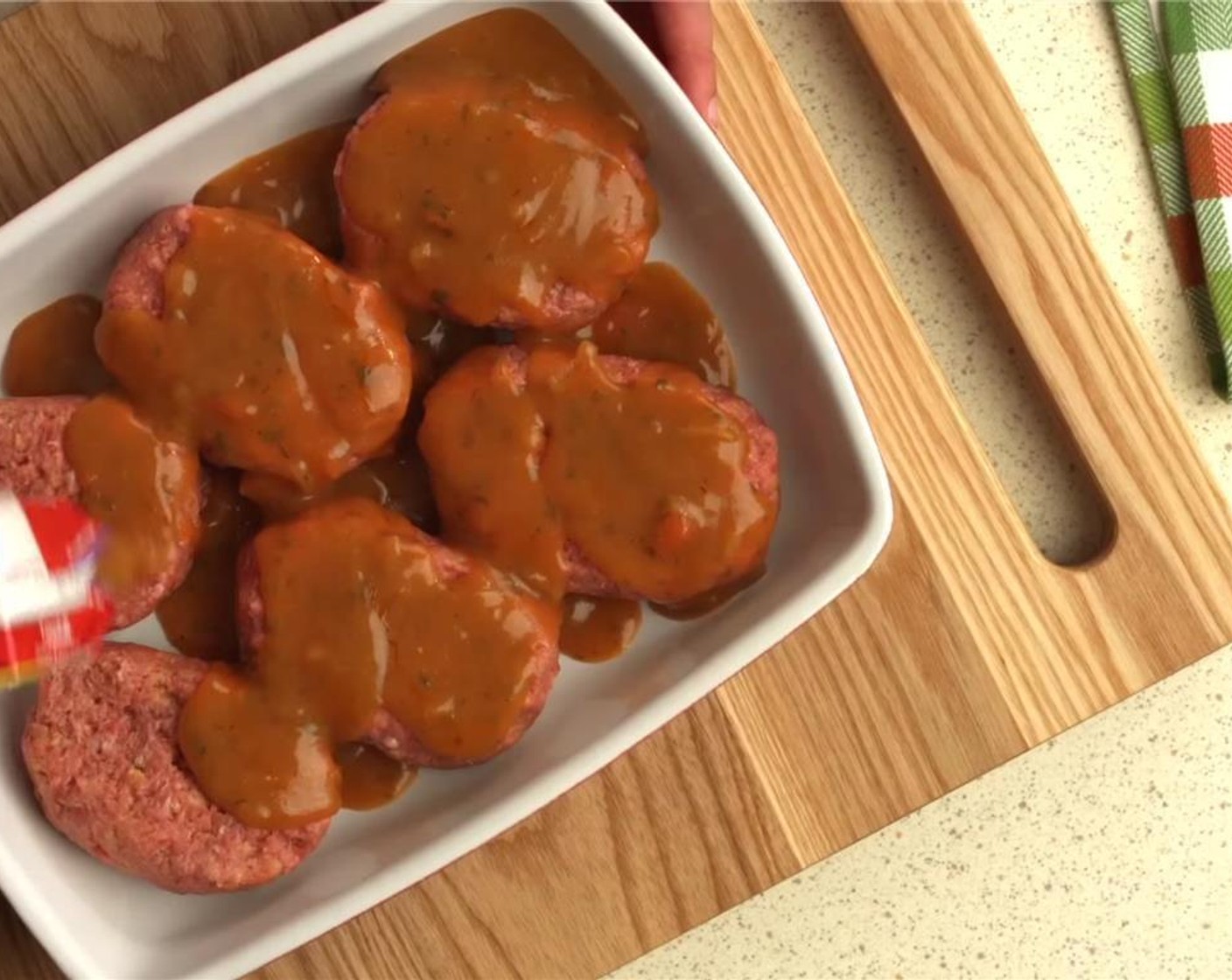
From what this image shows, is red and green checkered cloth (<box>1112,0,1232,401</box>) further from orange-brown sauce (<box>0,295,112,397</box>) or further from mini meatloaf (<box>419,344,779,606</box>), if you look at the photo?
orange-brown sauce (<box>0,295,112,397</box>)

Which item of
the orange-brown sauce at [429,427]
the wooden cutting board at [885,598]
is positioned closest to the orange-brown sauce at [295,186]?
the orange-brown sauce at [429,427]

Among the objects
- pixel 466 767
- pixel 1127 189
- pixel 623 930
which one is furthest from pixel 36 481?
pixel 1127 189

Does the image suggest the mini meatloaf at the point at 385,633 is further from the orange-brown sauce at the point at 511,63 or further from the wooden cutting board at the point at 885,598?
the orange-brown sauce at the point at 511,63

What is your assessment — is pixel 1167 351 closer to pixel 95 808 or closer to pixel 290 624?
pixel 290 624

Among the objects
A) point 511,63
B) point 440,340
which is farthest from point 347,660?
point 511,63

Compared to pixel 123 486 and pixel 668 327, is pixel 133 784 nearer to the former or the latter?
pixel 123 486
